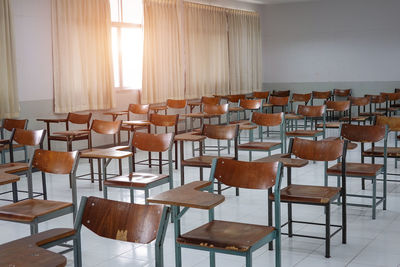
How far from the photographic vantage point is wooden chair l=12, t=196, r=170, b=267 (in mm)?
2293

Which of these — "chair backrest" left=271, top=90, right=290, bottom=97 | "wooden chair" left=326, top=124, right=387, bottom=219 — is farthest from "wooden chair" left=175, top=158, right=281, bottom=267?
"chair backrest" left=271, top=90, right=290, bottom=97

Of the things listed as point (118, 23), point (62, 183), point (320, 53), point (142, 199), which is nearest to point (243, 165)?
point (142, 199)

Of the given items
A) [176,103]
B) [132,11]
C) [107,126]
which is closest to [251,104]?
[176,103]

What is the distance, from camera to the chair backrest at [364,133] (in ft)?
16.0

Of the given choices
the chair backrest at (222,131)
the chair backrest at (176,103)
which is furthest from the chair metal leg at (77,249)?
the chair backrest at (176,103)

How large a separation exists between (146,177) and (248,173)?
1.54 metres

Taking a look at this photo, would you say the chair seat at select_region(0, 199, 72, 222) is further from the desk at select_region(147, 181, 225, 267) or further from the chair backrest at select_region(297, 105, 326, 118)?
the chair backrest at select_region(297, 105, 326, 118)

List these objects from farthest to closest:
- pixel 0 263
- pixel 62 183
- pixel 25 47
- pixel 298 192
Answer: pixel 25 47
pixel 62 183
pixel 298 192
pixel 0 263

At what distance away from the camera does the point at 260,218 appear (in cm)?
479

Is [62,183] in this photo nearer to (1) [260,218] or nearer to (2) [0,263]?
(1) [260,218]

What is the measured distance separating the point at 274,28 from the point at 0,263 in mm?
13145

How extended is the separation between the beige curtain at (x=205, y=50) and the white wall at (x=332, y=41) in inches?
90.7

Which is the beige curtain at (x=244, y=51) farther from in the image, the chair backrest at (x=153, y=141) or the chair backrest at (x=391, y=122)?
the chair backrest at (x=153, y=141)

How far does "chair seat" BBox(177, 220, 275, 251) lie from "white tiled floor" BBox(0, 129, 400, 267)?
746 millimetres
